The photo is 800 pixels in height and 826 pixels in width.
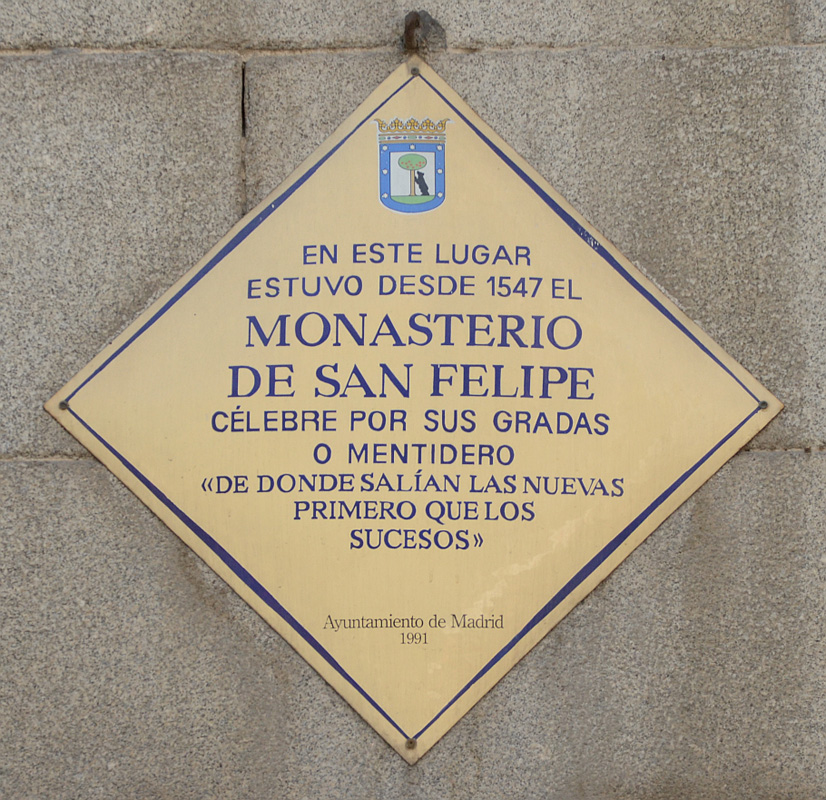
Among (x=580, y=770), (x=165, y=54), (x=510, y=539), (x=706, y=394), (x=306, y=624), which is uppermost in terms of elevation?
(x=165, y=54)

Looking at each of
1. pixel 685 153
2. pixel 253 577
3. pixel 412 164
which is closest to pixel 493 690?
pixel 253 577

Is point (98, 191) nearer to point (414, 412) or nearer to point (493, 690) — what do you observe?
point (414, 412)

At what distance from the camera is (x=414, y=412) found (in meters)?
2.50

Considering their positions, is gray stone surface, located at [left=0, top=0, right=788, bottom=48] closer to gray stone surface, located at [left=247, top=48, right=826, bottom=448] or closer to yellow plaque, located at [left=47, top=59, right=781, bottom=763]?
gray stone surface, located at [left=247, top=48, right=826, bottom=448]

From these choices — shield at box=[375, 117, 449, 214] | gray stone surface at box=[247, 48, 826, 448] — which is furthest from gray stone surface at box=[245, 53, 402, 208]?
shield at box=[375, 117, 449, 214]

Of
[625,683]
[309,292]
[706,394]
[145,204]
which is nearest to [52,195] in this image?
[145,204]

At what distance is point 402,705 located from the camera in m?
2.44

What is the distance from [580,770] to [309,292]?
140 cm

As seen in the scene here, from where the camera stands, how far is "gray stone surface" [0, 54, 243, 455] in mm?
2607

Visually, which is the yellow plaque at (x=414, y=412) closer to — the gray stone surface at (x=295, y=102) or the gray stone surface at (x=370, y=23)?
the gray stone surface at (x=295, y=102)

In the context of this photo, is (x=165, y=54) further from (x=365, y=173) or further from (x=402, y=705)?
(x=402, y=705)

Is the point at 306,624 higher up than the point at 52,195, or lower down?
lower down

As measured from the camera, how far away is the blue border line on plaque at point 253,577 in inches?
96.8

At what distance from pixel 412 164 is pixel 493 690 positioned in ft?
4.54
